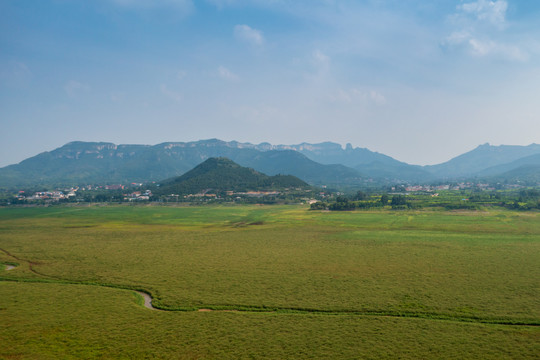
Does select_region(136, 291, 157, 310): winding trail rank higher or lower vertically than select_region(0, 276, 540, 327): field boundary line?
higher

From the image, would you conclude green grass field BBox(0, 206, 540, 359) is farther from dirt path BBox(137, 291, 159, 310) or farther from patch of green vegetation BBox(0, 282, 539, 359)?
dirt path BBox(137, 291, 159, 310)

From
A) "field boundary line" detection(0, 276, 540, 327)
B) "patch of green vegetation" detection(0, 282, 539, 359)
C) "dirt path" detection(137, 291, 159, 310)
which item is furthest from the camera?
"dirt path" detection(137, 291, 159, 310)

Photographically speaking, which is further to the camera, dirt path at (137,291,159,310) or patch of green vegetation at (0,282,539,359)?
dirt path at (137,291,159,310)

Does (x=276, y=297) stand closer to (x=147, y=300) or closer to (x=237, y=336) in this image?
(x=237, y=336)

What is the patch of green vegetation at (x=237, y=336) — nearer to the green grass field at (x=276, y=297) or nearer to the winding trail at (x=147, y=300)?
the green grass field at (x=276, y=297)

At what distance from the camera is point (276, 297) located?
34438 mm

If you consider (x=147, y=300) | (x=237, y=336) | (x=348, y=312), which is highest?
(x=147, y=300)

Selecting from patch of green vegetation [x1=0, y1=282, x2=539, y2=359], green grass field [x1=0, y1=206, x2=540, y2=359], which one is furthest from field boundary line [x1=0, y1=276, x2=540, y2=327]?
patch of green vegetation [x1=0, y1=282, x2=539, y2=359]

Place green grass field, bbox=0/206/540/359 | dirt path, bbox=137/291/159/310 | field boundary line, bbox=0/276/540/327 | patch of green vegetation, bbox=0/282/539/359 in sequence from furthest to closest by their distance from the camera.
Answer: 1. dirt path, bbox=137/291/159/310
2. field boundary line, bbox=0/276/540/327
3. green grass field, bbox=0/206/540/359
4. patch of green vegetation, bbox=0/282/539/359

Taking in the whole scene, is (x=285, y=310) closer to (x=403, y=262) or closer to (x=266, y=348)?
(x=266, y=348)

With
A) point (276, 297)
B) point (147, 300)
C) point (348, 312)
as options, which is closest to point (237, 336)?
point (276, 297)

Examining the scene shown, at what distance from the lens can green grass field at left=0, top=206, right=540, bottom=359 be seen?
24906 mm

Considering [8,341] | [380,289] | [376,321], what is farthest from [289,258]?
[8,341]

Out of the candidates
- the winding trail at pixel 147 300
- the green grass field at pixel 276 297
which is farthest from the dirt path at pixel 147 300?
the green grass field at pixel 276 297
